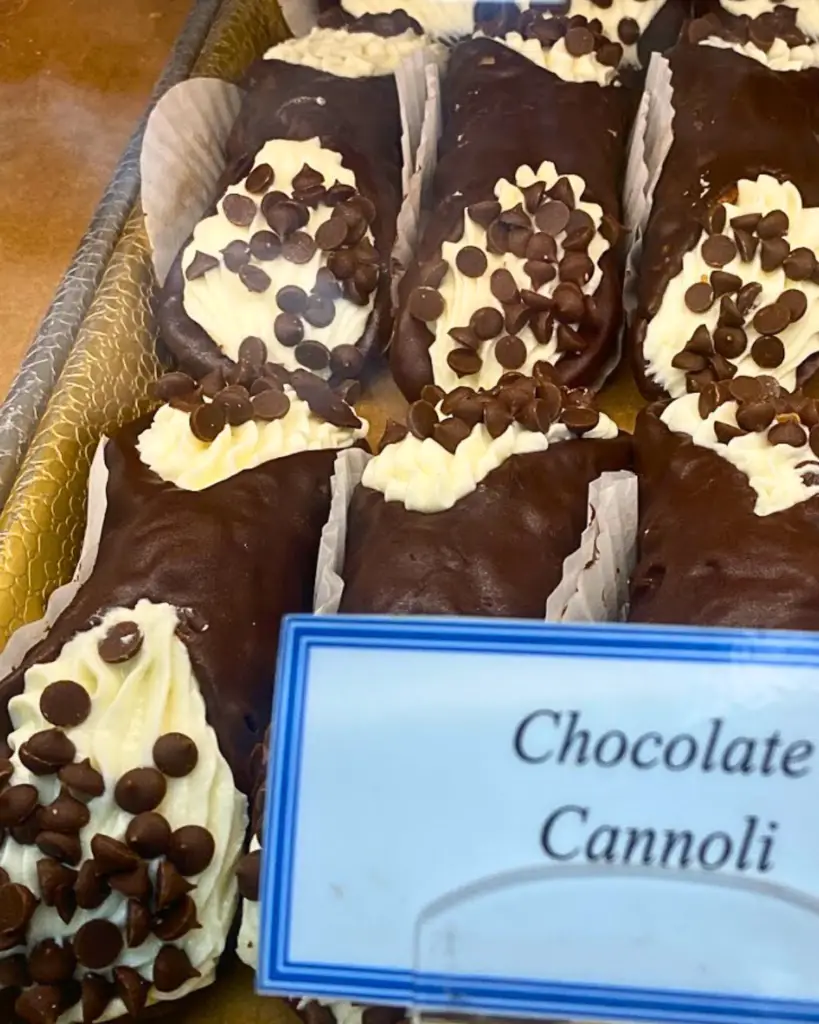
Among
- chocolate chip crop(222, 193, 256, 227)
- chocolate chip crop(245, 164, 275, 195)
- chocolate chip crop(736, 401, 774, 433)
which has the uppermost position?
chocolate chip crop(736, 401, 774, 433)

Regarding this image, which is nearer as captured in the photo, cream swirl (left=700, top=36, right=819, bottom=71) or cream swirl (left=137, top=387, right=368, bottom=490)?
cream swirl (left=137, top=387, right=368, bottom=490)

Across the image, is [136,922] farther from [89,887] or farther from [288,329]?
[288,329]

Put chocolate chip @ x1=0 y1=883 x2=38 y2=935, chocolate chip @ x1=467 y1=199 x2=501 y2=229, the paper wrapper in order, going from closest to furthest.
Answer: chocolate chip @ x1=0 y1=883 x2=38 y2=935 → chocolate chip @ x1=467 y1=199 x2=501 y2=229 → the paper wrapper

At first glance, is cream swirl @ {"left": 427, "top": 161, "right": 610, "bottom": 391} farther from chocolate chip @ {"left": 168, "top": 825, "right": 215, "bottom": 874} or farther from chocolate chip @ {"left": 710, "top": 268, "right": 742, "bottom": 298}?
chocolate chip @ {"left": 168, "top": 825, "right": 215, "bottom": 874}

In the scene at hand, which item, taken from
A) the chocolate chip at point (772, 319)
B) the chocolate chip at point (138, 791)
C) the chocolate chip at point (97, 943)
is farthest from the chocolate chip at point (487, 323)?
the chocolate chip at point (97, 943)

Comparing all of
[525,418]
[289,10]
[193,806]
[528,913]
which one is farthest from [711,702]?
[289,10]

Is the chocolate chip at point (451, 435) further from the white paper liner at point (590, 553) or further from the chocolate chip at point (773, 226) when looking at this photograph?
the chocolate chip at point (773, 226)

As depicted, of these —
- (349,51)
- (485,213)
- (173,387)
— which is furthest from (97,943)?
(349,51)

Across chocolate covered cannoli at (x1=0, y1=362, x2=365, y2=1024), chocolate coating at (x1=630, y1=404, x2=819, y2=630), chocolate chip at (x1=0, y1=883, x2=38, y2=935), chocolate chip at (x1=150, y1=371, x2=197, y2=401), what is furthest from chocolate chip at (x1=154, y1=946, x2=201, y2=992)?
chocolate chip at (x1=150, y1=371, x2=197, y2=401)
